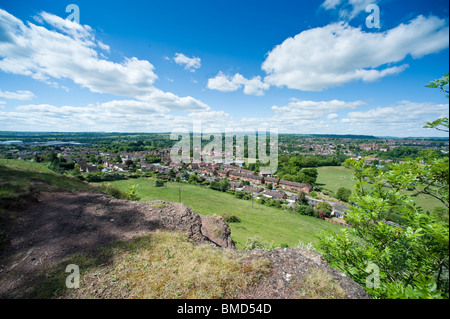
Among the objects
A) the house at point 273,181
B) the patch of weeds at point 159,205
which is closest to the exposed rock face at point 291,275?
the patch of weeds at point 159,205

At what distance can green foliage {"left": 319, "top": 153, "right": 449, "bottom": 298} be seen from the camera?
295 centimetres

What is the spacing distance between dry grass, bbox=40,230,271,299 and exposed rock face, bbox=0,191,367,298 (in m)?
0.46

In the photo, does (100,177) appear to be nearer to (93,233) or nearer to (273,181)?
(93,233)

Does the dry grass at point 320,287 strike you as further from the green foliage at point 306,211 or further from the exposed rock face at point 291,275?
the green foliage at point 306,211

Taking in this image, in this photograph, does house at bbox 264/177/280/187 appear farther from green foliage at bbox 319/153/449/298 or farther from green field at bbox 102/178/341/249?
green foliage at bbox 319/153/449/298

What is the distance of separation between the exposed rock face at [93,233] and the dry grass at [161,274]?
462 mm

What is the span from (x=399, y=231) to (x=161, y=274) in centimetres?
556

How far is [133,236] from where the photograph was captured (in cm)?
554

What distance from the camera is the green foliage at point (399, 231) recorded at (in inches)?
116

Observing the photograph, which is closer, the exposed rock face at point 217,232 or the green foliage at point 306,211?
the exposed rock face at point 217,232

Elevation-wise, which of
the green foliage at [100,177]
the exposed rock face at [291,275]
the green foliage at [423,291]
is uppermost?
the green foliage at [423,291]

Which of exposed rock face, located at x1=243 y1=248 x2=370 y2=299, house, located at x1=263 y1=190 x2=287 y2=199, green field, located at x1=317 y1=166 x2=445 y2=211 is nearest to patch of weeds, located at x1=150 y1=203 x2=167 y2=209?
exposed rock face, located at x1=243 y1=248 x2=370 y2=299

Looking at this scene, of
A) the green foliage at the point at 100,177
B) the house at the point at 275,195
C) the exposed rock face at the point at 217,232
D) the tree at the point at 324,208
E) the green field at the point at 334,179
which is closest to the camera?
the exposed rock face at the point at 217,232
